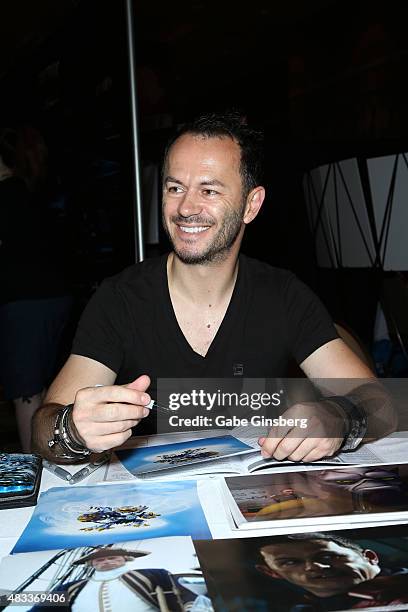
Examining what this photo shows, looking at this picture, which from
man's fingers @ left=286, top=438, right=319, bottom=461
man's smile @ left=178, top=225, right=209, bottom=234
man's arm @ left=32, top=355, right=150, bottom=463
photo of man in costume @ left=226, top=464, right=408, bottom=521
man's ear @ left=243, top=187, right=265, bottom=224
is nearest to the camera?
photo of man in costume @ left=226, top=464, right=408, bottom=521

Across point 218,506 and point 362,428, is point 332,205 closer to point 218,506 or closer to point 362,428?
point 362,428

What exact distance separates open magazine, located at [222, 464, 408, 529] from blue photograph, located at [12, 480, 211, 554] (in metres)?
0.06

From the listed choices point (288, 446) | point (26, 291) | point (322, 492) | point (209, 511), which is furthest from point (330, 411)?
point (26, 291)

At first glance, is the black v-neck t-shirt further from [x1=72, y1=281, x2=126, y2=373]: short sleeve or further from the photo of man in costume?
the photo of man in costume

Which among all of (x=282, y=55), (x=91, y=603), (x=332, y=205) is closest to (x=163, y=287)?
(x=91, y=603)

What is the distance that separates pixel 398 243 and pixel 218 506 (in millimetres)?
1943

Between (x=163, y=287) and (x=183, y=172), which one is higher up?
(x=183, y=172)

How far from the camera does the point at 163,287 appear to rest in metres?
1.59

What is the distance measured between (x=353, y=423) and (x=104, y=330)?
635mm

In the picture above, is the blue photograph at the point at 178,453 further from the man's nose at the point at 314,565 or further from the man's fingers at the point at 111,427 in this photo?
the man's nose at the point at 314,565

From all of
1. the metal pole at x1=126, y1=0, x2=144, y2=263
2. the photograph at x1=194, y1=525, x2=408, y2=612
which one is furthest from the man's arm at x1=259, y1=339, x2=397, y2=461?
the metal pole at x1=126, y1=0, x2=144, y2=263

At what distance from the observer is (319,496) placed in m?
0.90

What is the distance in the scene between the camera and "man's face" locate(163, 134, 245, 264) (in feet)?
5.14

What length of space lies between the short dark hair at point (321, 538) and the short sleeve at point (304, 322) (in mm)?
810
